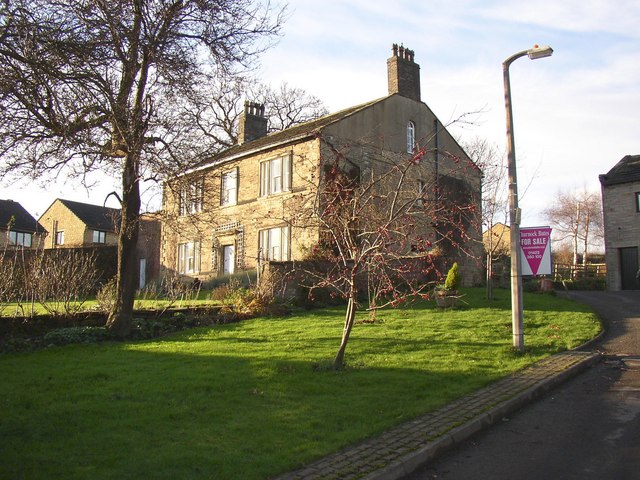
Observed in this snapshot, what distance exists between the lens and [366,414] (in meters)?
7.00

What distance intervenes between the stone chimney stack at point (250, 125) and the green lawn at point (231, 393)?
1906 centimetres

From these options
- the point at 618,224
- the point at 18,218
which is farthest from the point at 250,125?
the point at 18,218

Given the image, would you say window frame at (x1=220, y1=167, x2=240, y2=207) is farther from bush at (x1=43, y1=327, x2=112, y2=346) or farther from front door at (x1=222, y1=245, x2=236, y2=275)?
bush at (x1=43, y1=327, x2=112, y2=346)

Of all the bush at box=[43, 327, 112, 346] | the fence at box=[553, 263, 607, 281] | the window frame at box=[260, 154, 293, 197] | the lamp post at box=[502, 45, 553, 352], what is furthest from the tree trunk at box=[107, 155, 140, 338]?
the fence at box=[553, 263, 607, 281]

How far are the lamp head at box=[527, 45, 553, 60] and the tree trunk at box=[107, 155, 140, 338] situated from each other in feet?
31.4

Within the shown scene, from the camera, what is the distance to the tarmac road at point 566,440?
5617mm

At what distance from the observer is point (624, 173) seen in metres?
30.5

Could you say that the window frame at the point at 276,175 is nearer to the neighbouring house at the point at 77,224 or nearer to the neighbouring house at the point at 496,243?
the neighbouring house at the point at 496,243

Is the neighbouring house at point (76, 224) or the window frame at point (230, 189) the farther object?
the neighbouring house at point (76, 224)

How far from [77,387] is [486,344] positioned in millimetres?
8026

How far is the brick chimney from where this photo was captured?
27.4 meters

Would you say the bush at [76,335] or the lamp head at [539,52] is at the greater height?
the lamp head at [539,52]

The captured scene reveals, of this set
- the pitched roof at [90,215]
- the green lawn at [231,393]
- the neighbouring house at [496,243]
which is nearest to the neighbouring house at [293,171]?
the neighbouring house at [496,243]

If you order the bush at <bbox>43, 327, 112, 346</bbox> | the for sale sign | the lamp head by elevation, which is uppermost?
the lamp head
